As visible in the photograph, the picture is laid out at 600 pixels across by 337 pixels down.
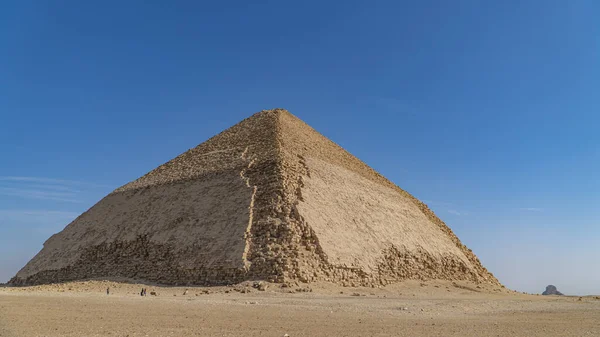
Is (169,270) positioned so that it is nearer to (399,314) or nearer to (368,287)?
(368,287)

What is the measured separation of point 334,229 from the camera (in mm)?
25938

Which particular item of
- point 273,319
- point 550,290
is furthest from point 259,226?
point 550,290

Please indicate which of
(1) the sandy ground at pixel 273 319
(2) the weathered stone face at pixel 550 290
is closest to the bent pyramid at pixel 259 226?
(1) the sandy ground at pixel 273 319

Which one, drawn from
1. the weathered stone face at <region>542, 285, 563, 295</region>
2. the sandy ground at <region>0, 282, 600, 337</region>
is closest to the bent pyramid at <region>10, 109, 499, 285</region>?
the sandy ground at <region>0, 282, 600, 337</region>

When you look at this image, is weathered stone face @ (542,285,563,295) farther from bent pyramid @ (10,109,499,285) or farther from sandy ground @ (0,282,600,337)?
sandy ground @ (0,282,600,337)

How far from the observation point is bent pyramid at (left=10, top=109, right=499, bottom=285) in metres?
23.4

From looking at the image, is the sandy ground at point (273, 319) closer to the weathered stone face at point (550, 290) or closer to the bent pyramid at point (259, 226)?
the bent pyramid at point (259, 226)

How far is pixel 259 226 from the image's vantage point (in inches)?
957

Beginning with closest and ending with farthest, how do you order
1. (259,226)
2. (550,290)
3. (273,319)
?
(273,319) < (259,226) < (550,290)

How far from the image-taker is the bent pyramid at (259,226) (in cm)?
2344

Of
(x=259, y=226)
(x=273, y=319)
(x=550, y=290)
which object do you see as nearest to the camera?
(x=273, y=319)

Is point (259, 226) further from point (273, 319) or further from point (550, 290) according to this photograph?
point (550, 290)

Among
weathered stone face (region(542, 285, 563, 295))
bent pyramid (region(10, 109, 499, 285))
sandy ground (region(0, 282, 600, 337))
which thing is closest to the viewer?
sandy ground (region(0, 282, 600, 337))

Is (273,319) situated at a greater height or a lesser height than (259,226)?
lesser
